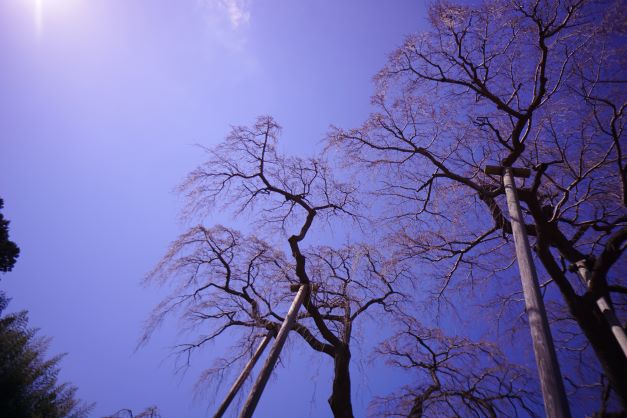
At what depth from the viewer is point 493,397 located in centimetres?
689

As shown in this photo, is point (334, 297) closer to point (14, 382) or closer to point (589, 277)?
point (589, 277)

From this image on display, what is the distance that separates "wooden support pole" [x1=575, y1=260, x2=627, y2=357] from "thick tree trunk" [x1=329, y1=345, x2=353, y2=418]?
4691 millimetres

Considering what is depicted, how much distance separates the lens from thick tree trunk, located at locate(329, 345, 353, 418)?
565cm

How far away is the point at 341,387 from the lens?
232 inches

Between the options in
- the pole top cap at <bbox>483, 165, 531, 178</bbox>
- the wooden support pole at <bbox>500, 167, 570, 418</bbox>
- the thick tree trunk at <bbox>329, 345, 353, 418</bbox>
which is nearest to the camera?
the wooden support pole at <bbox>500, 167, 570, 418</bbox>

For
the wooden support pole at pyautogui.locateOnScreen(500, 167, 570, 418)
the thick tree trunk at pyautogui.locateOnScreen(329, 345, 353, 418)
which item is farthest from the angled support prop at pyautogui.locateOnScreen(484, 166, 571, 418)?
the thick tree trunk at pyautogui.locateOnScreen(329, 345, 353, 418)

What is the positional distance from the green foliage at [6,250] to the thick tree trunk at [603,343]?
12954 mm

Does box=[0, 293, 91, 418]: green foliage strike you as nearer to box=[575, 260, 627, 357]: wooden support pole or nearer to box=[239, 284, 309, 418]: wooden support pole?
box=[239, 284, 309, 418]: wooden support pole

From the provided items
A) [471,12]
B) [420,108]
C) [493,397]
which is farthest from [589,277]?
[471,12]

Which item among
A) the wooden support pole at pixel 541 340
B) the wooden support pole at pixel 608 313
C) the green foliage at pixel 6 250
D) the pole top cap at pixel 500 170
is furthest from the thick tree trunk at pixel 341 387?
the green foliage at pixel 6 250

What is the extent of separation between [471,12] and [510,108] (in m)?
2.03

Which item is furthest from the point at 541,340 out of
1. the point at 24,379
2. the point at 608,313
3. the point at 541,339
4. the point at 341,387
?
the point at 24,379

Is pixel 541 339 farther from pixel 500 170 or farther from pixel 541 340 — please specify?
pixel 500 170

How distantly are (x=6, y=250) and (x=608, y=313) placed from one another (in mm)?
13373
